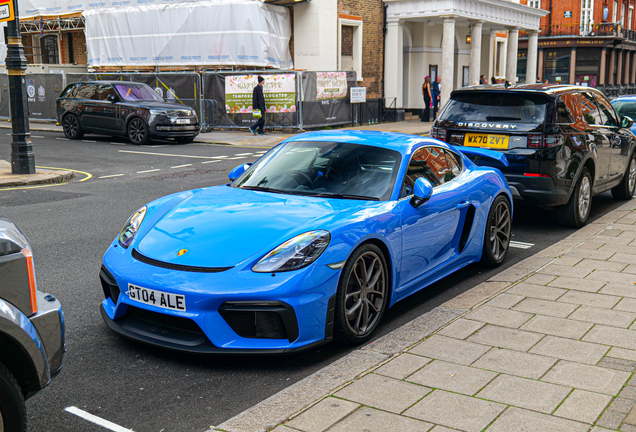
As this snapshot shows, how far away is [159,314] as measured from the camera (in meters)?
3.96

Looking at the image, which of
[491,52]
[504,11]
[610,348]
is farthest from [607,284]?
[491,52]

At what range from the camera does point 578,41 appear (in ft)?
192

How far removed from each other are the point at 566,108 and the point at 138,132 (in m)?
13.7

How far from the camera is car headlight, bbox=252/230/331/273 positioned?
12.9 ft

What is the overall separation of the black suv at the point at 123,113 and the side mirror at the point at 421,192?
14976 millimetres

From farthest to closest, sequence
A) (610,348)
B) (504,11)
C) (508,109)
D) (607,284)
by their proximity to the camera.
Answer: (504,11)
(508,109)
(607,284)
(610,348)

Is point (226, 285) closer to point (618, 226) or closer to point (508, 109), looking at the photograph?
point (508, 109)

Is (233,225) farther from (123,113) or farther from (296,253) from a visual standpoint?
(123,113)

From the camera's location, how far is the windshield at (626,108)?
45.0ft

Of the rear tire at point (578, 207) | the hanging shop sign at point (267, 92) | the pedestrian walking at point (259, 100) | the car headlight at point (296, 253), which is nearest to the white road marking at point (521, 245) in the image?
the rear tire at point (578, 207)

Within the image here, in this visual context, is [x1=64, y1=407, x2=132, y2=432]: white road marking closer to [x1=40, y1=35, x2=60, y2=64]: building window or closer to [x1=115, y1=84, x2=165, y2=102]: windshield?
[x1=115, y1=84, x2=165, y2=102]: windshield

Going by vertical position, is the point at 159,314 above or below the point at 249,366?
above

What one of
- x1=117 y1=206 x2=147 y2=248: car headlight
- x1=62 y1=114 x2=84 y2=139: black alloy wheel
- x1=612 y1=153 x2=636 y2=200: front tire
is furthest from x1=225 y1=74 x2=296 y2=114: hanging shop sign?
x1=117 y1=206 x2=147 y2=248: car headlight

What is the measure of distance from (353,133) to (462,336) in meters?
2.13
